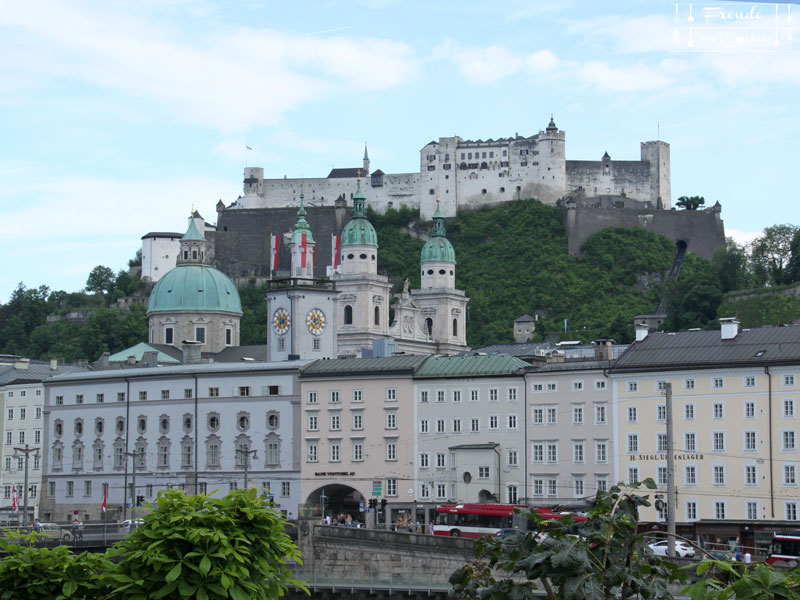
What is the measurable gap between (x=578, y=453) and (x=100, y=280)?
104173 mm

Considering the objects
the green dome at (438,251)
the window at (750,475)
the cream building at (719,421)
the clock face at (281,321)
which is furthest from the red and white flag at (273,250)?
the window at (750,475)

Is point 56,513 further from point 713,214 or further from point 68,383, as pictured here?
point 713,214

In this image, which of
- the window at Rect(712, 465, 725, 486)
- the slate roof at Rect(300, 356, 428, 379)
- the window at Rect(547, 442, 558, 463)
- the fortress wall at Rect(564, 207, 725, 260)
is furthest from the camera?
the fortress wall at Rect(564, 207, 725, 260)

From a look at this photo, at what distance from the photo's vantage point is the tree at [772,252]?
383ft

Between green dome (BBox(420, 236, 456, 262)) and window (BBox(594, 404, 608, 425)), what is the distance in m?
59.6

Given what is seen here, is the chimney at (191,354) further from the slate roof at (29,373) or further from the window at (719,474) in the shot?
the window at (719,474)

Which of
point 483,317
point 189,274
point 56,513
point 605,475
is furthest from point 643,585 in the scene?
point 483,317

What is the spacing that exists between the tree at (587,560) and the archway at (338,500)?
5163cm

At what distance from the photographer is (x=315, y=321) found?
9506 cm

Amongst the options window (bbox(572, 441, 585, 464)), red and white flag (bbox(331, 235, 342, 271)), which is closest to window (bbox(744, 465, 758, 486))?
window (bbox(572, 441, 585, 464))

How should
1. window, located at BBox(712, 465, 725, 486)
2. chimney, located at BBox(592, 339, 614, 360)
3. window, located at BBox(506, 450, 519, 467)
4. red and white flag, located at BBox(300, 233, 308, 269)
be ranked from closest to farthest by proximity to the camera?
window, located at BBox(712, 465, 725, 486), window, located at BBox(506, 450, 519, 467), chimney, located at BBox(592, 339, 614, 360), red and white flag, located at BBox(300, 233, 308, 269)

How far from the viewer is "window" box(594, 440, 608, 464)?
2549 inches

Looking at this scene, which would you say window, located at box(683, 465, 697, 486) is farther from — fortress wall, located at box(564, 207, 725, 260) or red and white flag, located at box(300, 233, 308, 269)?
fortress wall, located at box(564, 207, 725, 260)

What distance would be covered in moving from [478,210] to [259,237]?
21.7m
